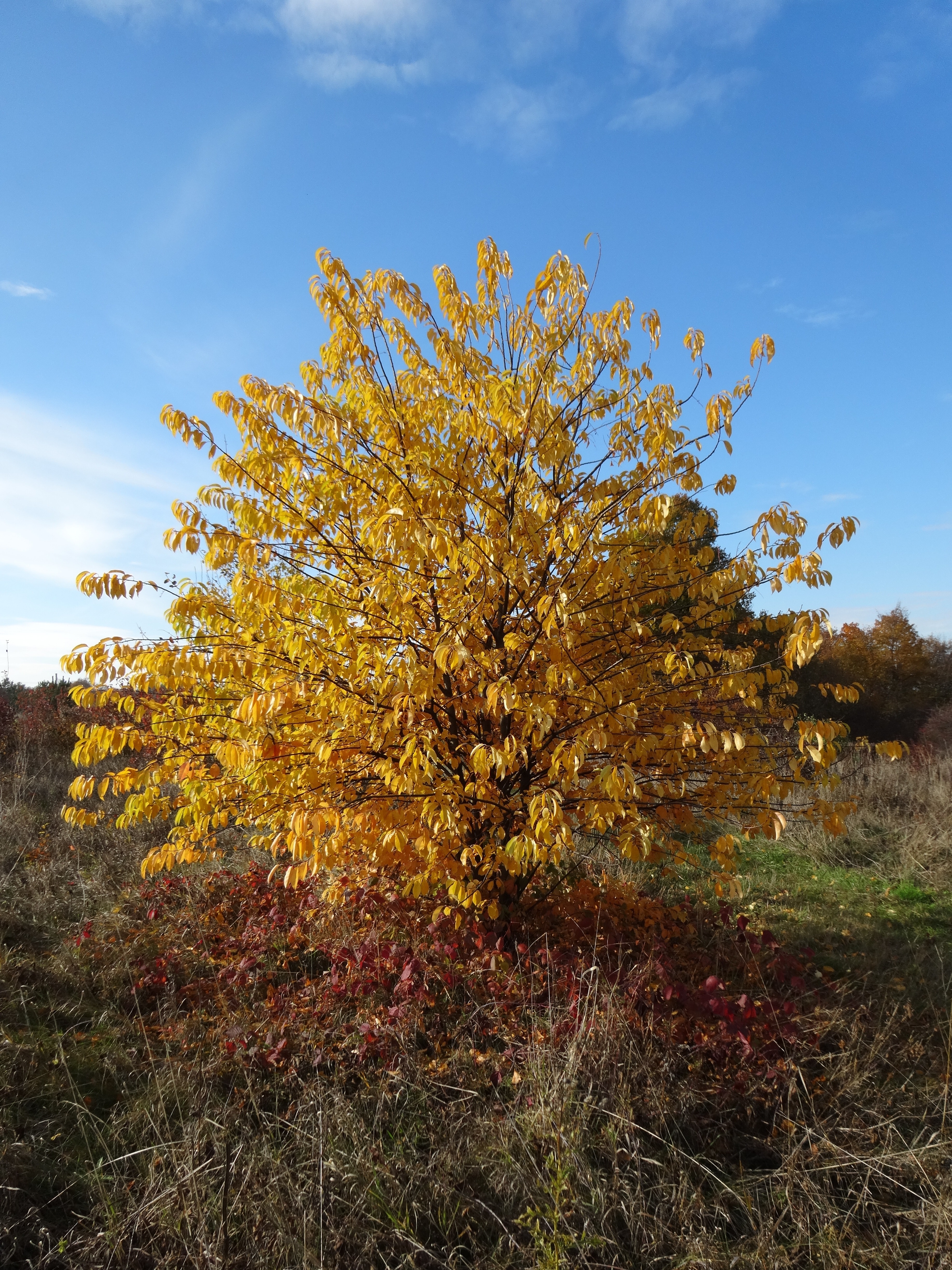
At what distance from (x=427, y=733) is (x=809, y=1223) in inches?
91.3

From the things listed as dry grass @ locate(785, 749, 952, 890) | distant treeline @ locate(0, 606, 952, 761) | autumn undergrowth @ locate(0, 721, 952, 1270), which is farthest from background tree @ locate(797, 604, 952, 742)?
autumn undergrowth @ locate(0, 721, 952, 1270)

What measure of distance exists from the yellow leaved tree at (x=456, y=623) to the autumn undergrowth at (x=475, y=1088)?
0.77 metres

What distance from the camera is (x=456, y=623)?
316cm

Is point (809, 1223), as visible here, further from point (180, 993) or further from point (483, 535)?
point (180, 993)

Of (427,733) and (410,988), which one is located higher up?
(427,733)

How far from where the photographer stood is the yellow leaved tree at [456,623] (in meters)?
3.23

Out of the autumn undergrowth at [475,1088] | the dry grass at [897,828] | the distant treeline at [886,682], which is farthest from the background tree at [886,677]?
the autumn undergrowth at [475,1088]

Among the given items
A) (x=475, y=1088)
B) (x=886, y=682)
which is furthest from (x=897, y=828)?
(x=886, y=682)

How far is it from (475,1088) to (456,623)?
2.16 meters

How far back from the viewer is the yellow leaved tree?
323 centimetres

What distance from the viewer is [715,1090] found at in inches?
120

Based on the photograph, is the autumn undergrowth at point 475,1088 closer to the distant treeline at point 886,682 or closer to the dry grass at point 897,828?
the dry grass at point 897,828

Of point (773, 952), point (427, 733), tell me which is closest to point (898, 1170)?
point (773, 952)

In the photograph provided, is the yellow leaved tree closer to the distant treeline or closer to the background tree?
the distant treeline
